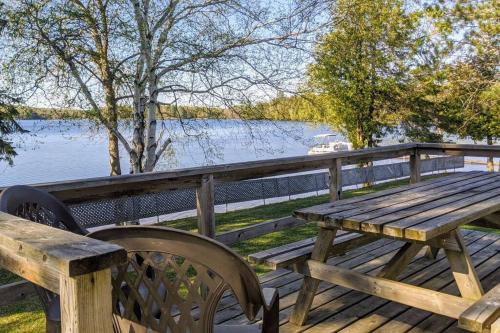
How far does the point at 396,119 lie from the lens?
14.3 metres

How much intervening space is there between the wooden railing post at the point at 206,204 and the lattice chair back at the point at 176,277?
1.67 meters

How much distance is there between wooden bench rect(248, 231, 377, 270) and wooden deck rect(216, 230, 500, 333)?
344 mm

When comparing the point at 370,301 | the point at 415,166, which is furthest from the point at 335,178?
the point at 370,301

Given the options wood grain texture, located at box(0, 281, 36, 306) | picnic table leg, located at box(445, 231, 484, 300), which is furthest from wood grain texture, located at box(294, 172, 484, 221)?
wood grain texture, located at box(0, 281, 36, 306)

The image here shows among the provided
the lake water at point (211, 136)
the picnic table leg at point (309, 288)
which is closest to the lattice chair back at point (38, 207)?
the picnic table leg at point (309, 288)

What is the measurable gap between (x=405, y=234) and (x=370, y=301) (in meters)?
1.00

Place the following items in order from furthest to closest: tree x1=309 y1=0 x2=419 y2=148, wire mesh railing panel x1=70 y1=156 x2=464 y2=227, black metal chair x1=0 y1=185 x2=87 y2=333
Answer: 1. tree x1=309 y1=0 x2=419 y2=148
2. wire mesh railing panel x1=70 y1=156 x2=464 y2=227
3. black metal chair x1=0 y1=185 x2=87 y2=333

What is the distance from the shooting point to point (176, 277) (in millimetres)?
1221

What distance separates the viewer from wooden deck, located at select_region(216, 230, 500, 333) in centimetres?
246

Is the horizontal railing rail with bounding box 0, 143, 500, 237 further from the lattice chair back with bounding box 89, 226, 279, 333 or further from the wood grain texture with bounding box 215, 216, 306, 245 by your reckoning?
the lattice chair back with bounding box 89, 226, 279, 333

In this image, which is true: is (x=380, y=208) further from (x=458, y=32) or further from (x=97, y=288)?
(x=458, y=32)

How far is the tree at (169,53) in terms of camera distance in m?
5.64

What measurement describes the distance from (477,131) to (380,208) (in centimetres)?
1405

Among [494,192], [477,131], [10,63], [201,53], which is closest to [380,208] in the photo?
[494,192]
